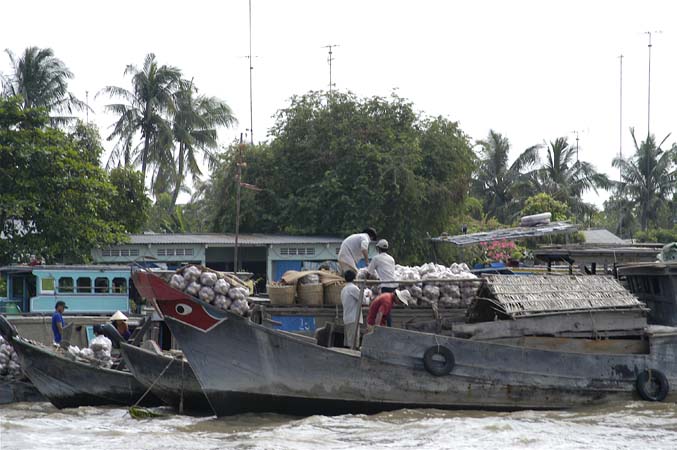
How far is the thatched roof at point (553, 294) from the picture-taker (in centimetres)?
1227

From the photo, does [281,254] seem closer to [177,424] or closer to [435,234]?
[435,234]

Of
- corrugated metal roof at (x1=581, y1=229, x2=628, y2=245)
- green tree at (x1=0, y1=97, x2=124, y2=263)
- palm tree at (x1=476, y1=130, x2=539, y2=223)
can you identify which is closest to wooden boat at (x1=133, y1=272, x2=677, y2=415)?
green tree at (x1=0, y1=97, x2=124, y2=263)

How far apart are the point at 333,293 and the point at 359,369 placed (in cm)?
137

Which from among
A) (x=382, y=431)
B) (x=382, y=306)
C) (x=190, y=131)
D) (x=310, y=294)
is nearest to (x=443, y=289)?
(x=382, y=306)

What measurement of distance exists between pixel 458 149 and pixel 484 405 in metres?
20.0

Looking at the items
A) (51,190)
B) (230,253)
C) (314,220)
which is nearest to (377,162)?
(314,220)

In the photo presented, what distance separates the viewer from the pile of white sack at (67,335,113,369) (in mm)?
14250

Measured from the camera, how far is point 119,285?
21.2 m

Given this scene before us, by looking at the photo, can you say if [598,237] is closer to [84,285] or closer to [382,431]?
[84,285]

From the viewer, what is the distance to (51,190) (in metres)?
24.0

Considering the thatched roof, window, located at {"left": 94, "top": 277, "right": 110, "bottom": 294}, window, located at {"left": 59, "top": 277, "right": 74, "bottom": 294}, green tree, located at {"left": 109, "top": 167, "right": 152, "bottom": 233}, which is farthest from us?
green tree, located at {"left": 109, "top": 167, "right": 152, "bottom": 233}

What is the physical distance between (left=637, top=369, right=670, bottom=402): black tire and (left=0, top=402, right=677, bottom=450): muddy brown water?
11 cm

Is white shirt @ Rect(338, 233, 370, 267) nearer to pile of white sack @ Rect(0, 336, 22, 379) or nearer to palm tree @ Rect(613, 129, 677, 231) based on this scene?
pile of white sack @ Rect(0, 336, 22, 379)

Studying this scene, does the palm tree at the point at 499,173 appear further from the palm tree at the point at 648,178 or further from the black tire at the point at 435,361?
the black tire at the point at 435,361
